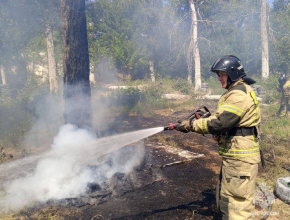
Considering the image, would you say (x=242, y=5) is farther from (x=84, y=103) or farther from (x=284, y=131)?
(x=84, y=103)

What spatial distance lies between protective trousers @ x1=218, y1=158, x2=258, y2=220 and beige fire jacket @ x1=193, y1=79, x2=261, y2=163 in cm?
11

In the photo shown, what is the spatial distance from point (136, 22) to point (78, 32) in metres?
19.2

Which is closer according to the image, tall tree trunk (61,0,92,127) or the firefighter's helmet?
the firefighter's helmet

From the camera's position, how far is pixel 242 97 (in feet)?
8.46

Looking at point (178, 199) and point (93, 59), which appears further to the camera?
point (93, 59)

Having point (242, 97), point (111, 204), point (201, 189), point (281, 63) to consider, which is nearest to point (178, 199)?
point (201, 189)

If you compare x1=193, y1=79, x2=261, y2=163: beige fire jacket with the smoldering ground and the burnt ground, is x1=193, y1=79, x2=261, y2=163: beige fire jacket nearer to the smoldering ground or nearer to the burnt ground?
the smoldering ground

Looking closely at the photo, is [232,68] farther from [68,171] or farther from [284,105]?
[284,105]

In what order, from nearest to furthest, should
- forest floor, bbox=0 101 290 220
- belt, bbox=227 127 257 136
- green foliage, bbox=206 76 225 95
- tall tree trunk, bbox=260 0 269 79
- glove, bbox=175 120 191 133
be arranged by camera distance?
belt, bbox=227 127 257 136 < glove, bbox=175 120 191 133 < forest floor, bbox=0 101 290 220 < tall tree trunk, bbox=260 0 269 79 < green foliage, bbox=206 76 225 95

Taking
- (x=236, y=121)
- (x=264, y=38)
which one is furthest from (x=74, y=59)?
(x=264, y=38)

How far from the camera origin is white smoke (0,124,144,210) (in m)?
3.78

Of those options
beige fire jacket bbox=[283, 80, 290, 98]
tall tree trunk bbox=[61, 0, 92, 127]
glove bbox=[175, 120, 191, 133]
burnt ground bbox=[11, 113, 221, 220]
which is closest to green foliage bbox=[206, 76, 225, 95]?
beige fire jacket bbox=[283, 80, 290, 98]

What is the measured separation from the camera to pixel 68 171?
433cm

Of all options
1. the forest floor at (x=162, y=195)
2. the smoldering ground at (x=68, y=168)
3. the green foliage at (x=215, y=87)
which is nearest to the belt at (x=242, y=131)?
the smoldering ground at (x=68, y=168)
